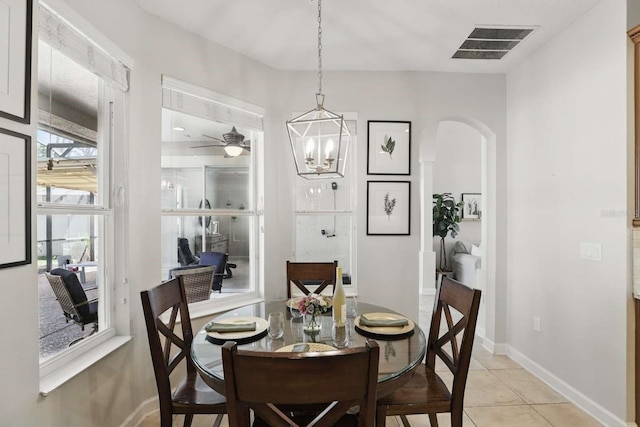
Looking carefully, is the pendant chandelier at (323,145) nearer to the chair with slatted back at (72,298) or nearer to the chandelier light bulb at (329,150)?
the chandelier light bulb at (329,150)

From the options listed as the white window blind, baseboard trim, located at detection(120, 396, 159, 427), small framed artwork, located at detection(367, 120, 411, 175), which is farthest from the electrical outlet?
the white window blind

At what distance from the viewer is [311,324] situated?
1870 mm

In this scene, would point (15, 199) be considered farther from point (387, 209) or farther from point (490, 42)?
point (490, 42)

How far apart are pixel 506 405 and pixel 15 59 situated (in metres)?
3.40

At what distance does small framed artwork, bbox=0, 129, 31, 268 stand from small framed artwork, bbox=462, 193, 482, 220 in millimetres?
6822

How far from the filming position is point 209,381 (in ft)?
4.52

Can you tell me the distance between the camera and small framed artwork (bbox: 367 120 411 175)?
3422mm

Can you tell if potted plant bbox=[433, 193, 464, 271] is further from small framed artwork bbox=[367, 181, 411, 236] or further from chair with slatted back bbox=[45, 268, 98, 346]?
chair with slatted back bbox=[45, 268, 98, 346]

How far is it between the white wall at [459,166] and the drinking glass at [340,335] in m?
5.73

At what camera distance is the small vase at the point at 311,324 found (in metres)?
1.83

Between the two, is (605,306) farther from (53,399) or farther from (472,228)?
(472,228)

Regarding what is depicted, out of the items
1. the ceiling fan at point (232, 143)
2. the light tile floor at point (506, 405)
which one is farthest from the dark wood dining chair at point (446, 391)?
the ceiling fan at point (232, 143)

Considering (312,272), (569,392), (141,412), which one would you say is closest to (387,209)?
(312,272)

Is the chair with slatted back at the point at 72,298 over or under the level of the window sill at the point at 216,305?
over
